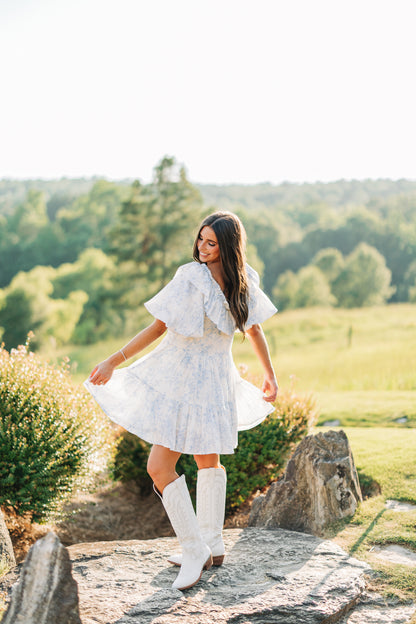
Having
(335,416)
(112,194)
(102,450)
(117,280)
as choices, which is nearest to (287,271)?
(112,194)

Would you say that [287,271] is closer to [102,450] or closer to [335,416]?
[335,416]

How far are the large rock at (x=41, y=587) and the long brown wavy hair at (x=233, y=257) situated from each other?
176 centimetres

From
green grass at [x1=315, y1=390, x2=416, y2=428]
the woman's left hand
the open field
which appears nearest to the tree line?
the open field

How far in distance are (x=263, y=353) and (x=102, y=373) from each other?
1.19m

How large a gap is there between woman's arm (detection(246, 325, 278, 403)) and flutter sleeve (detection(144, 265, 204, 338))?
52 centimetres

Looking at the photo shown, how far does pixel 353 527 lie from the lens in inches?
187

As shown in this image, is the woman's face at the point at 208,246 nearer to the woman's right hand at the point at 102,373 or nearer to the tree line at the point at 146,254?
the woman's right hand at the point at 102,373

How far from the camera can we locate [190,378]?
3775mm

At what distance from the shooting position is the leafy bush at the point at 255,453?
614 cm

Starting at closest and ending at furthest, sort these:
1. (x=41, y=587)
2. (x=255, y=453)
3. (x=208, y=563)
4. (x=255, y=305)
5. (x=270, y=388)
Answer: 1. (x=41, y=587)
2. (x=208, y=563)
3. (x=255, y=305)
4. (x=270, y=388)
5. (x=255, y=453)

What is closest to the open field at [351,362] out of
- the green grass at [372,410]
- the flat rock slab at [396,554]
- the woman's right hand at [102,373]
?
the green grass at [372,410]

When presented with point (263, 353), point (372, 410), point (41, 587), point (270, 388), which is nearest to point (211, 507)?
point (270, 388)

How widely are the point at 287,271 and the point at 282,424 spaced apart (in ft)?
178

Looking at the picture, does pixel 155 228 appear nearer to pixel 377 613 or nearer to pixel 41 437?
pixel 41 437
